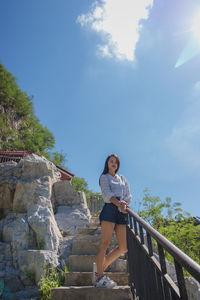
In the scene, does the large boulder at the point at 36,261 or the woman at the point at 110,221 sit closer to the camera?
the woman at the point at 110,221

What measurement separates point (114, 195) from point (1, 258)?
13.4ft

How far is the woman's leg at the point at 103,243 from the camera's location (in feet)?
7.37

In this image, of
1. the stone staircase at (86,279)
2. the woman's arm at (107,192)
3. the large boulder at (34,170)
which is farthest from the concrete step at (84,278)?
the large boulder at (34,170)

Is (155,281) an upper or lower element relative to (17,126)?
lower

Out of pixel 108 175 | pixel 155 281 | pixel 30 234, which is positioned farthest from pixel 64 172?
pixel 155 281

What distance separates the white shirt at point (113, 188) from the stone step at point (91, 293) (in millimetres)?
1161

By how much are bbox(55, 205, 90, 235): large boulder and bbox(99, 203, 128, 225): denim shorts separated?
3928 millimetres

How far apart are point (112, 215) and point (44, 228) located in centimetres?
325

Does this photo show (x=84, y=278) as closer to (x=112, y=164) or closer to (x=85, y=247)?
(x=85, y=247)

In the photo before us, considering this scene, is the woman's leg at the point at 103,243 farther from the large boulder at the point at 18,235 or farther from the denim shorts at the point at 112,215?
the large boulder at the point at 18,235

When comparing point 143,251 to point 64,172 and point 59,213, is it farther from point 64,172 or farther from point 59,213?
point 64,172

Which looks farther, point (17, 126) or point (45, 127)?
point (45, 127)

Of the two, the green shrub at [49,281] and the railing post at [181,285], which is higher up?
the railing post at [181,285]

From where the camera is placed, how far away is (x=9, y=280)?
396 centimetres
